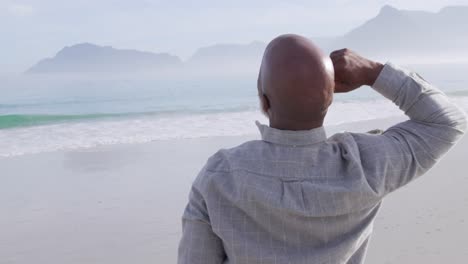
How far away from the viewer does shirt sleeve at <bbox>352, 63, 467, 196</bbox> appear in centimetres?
132

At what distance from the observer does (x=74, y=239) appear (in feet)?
16.3

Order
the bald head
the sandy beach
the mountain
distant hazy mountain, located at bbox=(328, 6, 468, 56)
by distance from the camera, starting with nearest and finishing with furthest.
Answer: the bald head, the sandy beach, the mountain, distant hazy mountain, located at bbox=(328, 6, 468, 56)

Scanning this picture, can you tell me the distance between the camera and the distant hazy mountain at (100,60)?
129 metres

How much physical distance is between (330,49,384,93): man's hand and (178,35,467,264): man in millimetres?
125

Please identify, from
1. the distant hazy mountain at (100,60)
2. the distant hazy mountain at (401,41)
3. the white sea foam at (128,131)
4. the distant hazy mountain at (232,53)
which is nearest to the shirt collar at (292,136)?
the white sea foam at (128,131)

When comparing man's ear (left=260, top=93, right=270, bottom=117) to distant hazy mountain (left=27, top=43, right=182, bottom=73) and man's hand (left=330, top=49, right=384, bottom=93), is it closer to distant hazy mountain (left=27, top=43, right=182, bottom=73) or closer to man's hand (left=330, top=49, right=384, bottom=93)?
man's hand (left=330, top=49, right=384, bottom=93)

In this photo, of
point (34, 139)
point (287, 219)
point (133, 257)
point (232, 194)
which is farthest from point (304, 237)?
point (34, 139)

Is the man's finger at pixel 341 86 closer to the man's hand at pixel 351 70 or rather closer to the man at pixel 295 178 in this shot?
the man's hand at pixel 351 70

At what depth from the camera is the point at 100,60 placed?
13388 centimetres

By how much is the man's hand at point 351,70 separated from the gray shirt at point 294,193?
0.45 feet

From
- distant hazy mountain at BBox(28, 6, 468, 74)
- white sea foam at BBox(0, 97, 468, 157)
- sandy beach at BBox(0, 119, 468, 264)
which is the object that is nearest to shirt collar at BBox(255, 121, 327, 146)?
sandy beach at BBox(0, 119, 468, 264)

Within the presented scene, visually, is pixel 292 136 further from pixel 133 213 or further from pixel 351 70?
pixel 133 213

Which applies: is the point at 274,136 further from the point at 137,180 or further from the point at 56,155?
the point at 56,155

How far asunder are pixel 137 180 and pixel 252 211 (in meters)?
5.95
